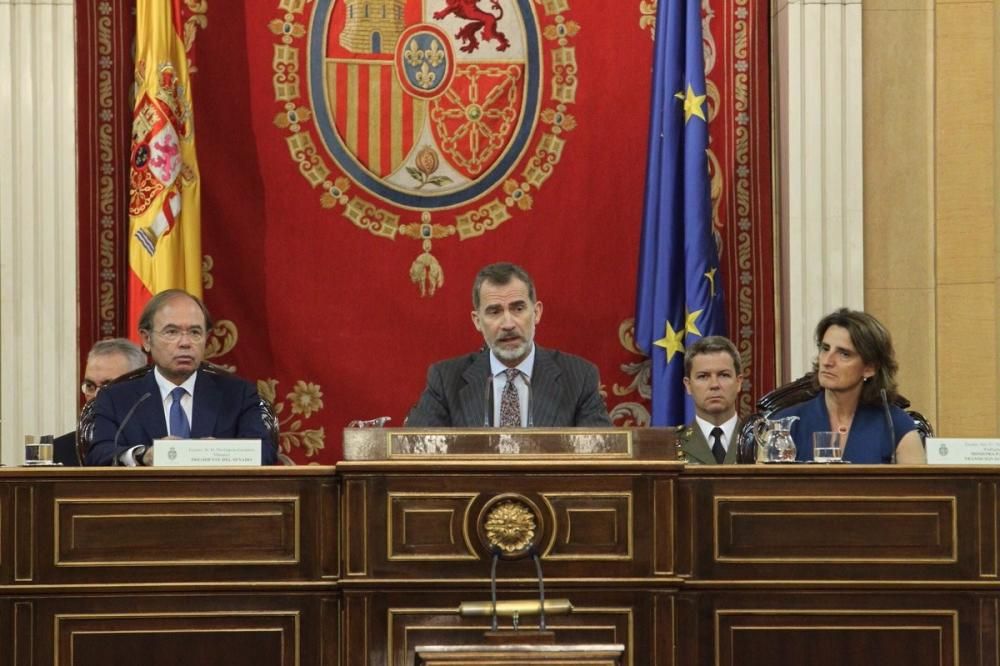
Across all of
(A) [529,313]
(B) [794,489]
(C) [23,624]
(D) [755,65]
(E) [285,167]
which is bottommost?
(C) [23,624]

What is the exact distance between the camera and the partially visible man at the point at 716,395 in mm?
5219

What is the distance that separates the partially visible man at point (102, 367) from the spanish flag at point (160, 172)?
1.15ft

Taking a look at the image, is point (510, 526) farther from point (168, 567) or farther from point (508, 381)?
point (508, 381)

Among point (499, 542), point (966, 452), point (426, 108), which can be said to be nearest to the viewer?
point (499, 542)

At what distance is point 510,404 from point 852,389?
98 cm

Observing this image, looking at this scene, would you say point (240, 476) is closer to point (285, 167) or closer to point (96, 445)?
point (96, 445)

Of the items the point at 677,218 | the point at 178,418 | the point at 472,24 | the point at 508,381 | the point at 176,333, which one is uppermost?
the point at 472,24

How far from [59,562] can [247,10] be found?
10.0 ft

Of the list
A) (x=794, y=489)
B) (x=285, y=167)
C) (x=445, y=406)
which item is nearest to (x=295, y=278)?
(x=285, y=167)

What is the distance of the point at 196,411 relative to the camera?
4770 mm

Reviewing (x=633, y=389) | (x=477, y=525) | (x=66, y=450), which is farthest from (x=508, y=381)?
(x=66, y=450)


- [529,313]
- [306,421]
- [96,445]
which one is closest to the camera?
[96,445]

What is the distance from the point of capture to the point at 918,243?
6.23 m

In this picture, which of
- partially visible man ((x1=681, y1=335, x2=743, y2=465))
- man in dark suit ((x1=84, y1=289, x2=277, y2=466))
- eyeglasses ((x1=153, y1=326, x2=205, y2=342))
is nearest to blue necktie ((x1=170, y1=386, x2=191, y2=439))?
man in dark suit ((x1=84, y1=289, x2=277, y2=466))
